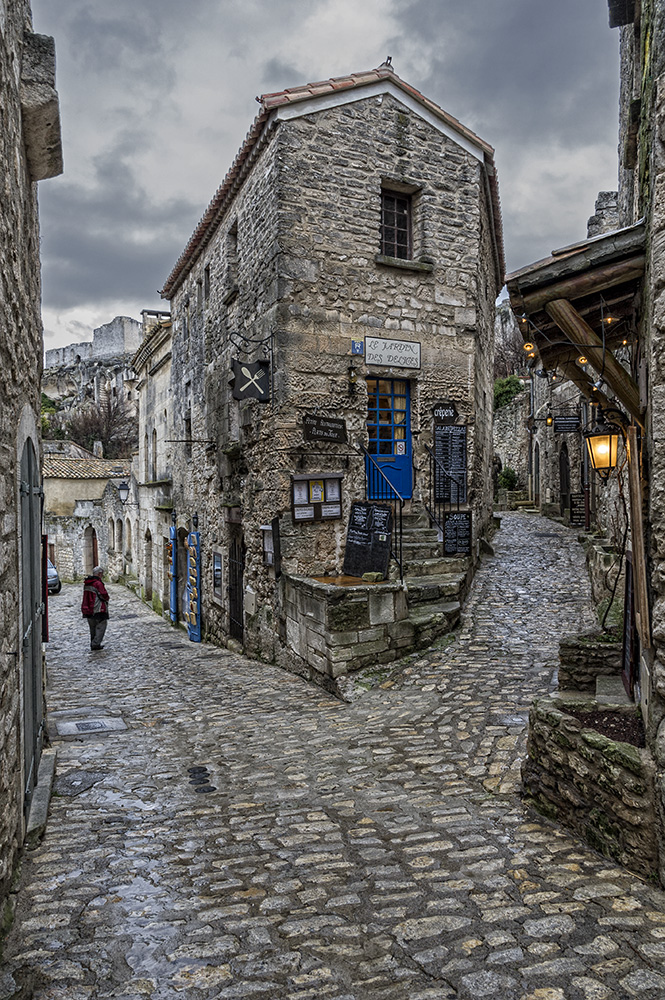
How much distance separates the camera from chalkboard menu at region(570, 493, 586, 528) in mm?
15820

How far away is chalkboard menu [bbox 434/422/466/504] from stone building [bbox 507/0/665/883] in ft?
15.8

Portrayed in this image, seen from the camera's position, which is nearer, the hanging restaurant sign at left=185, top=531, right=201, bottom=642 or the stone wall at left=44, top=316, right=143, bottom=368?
the hanging restaurant sign at left=185, top=531, right=201, bottom=642

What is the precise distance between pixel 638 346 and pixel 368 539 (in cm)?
489

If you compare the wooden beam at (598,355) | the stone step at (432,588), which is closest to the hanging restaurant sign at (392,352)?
the stone step at (432,588)

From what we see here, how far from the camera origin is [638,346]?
430 centimetres

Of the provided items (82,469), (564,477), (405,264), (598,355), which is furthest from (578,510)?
(82,469)

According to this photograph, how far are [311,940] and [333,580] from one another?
5.66 metres

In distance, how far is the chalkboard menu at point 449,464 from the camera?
973 cm

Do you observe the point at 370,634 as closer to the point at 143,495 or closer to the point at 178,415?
the point at 178,415

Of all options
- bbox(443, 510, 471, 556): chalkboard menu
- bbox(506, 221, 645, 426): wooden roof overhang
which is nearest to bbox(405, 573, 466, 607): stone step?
bbox(443, 510, 471, 556): chalkboard menu

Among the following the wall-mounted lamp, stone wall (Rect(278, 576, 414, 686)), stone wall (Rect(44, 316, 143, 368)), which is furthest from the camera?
stone wall (Rect(44, 316, 143, 368))

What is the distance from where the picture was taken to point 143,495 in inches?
769

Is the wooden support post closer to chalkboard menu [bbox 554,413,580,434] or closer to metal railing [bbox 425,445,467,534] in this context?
metal railing [bbox 425,445,467,534]

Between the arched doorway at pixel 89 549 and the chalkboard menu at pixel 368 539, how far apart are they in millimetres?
20934
